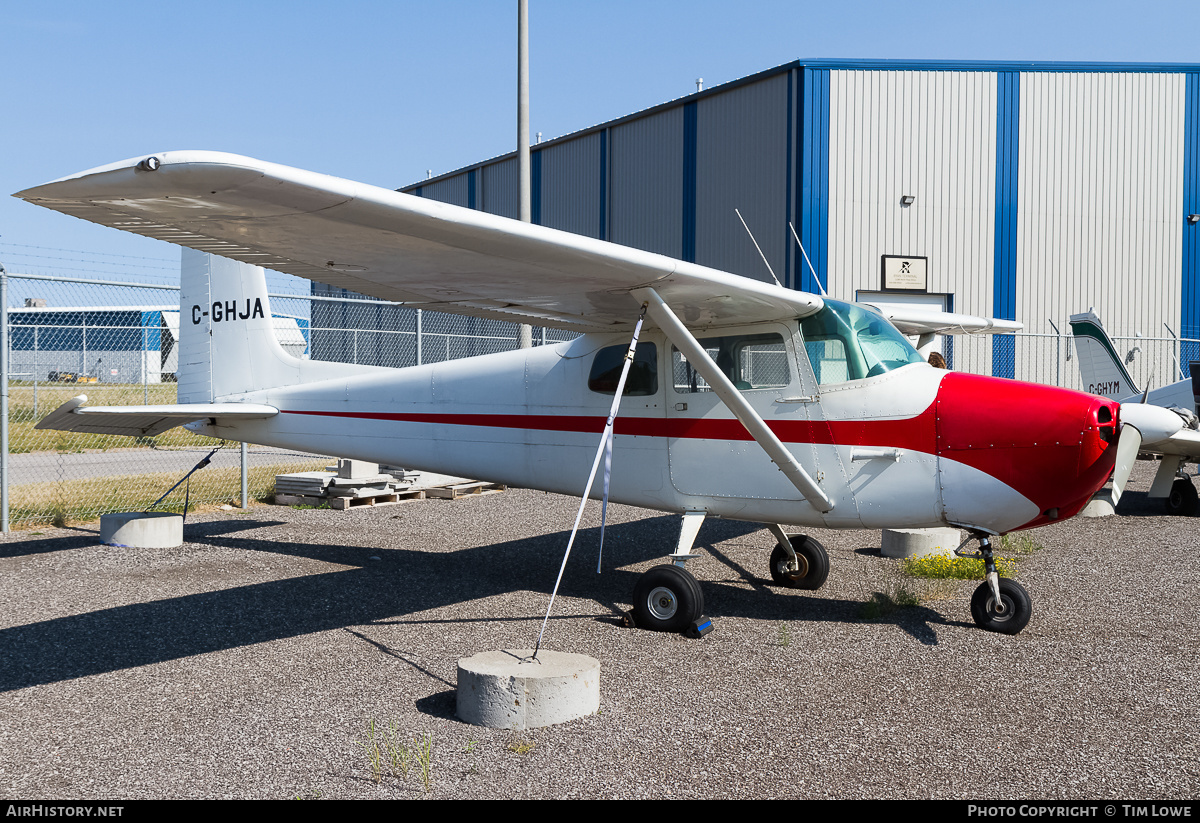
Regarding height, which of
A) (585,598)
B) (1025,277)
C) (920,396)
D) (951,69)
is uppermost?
(951,69)

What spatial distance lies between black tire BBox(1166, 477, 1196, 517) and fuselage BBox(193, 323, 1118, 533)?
7555mm

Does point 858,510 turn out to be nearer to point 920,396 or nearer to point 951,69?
point 920,396

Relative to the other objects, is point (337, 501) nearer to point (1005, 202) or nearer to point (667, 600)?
point (667, 600)

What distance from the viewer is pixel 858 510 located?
5.68 m

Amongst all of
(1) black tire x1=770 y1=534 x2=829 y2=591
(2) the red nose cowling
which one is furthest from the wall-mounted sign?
(2) the red nose cowling

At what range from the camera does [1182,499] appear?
37.3 ft

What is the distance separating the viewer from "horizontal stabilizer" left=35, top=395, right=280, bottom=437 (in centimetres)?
706

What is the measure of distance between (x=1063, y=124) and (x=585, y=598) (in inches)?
686

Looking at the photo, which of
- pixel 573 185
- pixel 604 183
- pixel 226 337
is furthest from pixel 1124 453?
pixel 573 185

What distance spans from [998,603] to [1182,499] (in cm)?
766

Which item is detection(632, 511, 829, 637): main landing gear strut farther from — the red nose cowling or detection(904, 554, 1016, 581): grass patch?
detection(904, 554, 1016, 581): grass patch
